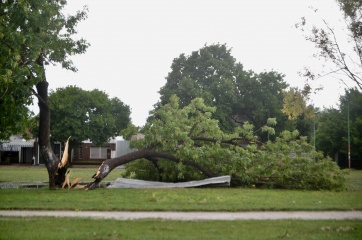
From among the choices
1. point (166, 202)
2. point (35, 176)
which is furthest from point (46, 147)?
point (35, 176)

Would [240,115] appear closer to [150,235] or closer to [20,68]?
[20,68]

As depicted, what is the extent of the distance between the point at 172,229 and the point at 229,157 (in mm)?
11134

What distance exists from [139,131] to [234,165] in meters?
4.95

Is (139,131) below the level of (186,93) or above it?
below

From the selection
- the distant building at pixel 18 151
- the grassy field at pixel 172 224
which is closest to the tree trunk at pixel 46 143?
the grassy field at pixel 172 224

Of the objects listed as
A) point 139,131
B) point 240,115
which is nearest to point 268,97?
Answer: point 240,115

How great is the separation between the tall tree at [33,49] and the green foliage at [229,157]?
14.5 feet

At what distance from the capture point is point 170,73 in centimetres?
5347

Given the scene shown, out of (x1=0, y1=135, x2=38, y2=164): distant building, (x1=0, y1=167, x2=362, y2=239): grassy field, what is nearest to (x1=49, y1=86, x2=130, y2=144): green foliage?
(x1=0, y1=135, x2=38, y2=164): distant building

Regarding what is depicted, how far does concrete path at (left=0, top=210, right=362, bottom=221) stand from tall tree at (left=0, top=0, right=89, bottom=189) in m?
5.07

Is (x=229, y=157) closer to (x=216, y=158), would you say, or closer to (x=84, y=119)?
(x=216, y=158)

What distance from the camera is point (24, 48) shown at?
16672mm

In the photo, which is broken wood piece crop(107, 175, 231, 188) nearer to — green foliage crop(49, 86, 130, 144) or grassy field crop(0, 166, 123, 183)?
grassy field crop(0, 166, 123, 183)

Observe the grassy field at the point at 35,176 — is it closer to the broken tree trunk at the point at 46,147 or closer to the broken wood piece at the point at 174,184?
the broken wood piece at the point at 174,184
